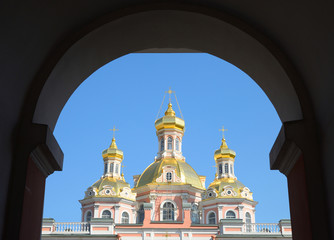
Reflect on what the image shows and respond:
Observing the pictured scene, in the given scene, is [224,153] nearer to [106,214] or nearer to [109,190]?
[109,190]

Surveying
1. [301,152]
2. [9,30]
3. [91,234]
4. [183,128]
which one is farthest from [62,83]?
[183,128]

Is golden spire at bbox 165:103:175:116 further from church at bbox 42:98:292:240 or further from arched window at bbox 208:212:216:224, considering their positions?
arched window at bbox 208:212:216:224

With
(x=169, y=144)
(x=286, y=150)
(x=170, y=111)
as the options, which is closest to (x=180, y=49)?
(x=286, y=150)

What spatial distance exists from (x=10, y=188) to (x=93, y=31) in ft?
5.62

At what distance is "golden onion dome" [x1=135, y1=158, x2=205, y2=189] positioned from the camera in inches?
1545

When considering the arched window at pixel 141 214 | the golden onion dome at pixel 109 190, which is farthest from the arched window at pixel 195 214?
the golden onion dome at pixel 109 190

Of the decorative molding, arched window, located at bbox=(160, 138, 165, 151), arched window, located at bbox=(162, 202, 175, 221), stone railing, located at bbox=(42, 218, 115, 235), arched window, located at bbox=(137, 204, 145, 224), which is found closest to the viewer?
the decorative molding

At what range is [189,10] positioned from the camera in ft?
14.2

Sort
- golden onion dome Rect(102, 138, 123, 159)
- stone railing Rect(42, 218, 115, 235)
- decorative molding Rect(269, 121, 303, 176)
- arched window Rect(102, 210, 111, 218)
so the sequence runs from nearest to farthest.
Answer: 1. decorative molding Rect(269, 121, 303, 176)
2. stone railing Rect(42, 218, 115, 235)
3. arched window Rect(102, 210, 111, 218)
4. golden onion dome Rect(102, 138, 123, 159)

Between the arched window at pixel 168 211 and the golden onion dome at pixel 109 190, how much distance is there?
123 inches

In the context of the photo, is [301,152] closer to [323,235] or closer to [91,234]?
[323,235]

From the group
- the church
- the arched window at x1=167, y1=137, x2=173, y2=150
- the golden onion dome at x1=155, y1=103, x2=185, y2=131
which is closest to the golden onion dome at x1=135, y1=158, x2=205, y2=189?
the church

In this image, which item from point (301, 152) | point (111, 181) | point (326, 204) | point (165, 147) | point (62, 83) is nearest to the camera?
point (326, 204)

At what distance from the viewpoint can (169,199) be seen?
125 feet
